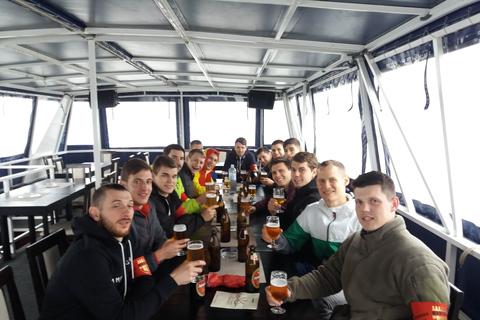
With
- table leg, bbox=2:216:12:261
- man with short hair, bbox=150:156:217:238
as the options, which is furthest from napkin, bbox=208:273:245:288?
table leg, bbox=2:216:12:261

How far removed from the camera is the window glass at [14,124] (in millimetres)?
7676

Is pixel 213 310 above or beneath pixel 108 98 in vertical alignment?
beneath

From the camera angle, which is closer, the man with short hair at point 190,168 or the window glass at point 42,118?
the man with short hair at point 190,168

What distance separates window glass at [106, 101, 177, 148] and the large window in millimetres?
7674

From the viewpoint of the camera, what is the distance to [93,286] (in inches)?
57.3

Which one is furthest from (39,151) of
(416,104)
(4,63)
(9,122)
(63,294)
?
(416,104)

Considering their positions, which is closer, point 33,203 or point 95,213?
point 95,213

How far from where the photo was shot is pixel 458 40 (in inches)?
94.1

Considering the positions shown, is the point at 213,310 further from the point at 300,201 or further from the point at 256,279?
the point at 300,201

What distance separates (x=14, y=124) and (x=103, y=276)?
8526 millimetres

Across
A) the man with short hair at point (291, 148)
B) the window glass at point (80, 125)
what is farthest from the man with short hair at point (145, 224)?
the window glass at point (80, 125)

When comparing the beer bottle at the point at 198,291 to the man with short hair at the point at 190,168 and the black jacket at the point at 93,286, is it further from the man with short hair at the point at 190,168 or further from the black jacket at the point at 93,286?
the man with short hair at the point at 190,168

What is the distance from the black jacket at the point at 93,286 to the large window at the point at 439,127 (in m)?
2.61

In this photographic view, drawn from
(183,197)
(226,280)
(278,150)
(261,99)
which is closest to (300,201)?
(226,280)
